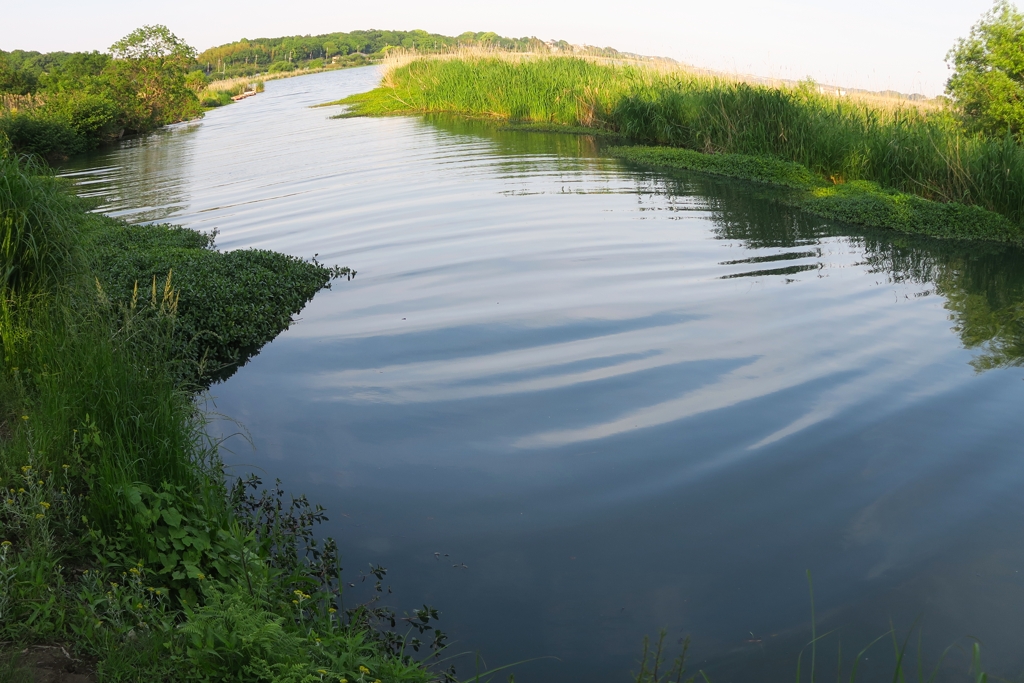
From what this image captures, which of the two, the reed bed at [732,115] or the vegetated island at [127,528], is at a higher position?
the reed bed at [732,115]

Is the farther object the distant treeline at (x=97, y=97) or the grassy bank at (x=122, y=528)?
the distant treeline at (x=97, y=97)

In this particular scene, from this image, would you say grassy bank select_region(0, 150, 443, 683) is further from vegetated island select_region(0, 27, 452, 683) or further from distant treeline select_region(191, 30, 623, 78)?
distant treeline select_region(191, 30, 623, 78)

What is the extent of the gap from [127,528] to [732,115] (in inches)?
590

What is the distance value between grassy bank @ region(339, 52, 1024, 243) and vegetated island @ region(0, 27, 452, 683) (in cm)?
939

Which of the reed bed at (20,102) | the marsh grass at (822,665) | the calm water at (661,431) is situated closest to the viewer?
the marsh grass at (822,665)

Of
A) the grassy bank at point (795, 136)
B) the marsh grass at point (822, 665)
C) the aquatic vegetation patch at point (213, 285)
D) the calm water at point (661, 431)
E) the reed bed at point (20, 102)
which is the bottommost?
the marsh grass at point (822, 665)

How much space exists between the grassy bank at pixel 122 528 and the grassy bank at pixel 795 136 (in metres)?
9.58

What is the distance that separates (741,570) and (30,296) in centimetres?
455

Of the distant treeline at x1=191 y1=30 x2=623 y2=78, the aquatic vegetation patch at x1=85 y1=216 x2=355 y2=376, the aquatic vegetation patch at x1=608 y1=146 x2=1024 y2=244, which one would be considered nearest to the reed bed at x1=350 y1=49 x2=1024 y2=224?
the aquatic vegetation patch at x1=608 y1=146 x2=1024 y2=244

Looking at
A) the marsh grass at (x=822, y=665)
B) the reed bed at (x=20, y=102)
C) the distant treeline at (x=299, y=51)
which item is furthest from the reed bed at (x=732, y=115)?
the distant treeline at (x=299, y=51)

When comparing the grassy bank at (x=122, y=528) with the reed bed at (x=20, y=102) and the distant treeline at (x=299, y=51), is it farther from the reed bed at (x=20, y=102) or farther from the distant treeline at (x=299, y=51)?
the distant treeline at (x=299, y=51)

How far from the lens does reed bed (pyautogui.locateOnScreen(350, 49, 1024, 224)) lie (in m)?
11.3

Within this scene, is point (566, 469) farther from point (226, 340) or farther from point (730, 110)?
point (730, 110)

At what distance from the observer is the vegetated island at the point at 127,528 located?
2795 millimetres
